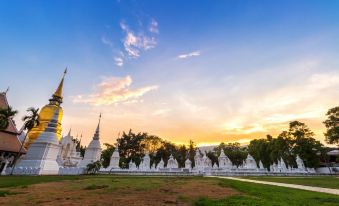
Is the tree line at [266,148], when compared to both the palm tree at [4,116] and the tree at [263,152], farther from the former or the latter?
the palm tree at [4,116]

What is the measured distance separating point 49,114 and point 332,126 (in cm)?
5572

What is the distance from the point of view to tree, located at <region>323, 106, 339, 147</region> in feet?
124

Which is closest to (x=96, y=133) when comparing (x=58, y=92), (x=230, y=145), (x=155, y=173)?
(x=58, y=92)

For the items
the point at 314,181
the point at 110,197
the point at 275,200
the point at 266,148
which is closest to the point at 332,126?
the point at 266,148

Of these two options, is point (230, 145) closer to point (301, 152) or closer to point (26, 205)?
point (301, 152)

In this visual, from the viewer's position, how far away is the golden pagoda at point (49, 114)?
39478 millimetres

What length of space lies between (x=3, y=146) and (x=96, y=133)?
17.1m

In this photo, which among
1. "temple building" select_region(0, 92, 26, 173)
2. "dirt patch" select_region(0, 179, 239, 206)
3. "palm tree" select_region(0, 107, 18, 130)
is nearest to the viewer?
"dirt patch" select_region(0, 179, 239, 206)

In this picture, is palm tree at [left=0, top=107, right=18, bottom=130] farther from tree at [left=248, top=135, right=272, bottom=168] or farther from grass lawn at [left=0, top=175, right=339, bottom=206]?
tree at [left=248, top=135, right=272, bottom=168]

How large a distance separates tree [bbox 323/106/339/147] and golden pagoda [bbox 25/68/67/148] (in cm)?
5065

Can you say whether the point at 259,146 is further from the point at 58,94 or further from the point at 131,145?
the point at 58,94

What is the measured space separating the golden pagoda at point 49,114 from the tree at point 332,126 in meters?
50.6

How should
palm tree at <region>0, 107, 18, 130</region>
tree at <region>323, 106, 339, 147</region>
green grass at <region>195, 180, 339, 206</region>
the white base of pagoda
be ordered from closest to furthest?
green grass at <region>195, 180, 339, 206</region>, palm tree at <region>0, 107, 18, 130</region>, the white base of pagoda, tree at <region>323, 106, 339, 147</region>

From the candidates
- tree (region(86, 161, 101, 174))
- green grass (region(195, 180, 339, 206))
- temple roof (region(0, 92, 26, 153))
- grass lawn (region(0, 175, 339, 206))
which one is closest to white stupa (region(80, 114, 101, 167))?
tree (region(86, 161, 101, 174))
